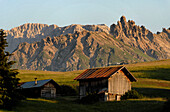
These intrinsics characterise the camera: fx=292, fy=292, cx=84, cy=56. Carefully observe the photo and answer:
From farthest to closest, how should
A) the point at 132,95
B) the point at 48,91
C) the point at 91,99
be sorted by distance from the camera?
1. the point at 48,91
2. the point at 132,95
3. the point at 91,99

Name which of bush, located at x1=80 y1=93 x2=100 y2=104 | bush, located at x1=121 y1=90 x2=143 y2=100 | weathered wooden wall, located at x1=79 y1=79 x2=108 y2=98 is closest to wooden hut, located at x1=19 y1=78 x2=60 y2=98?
weathered wooden wall, located at x1=79 y1=79 x2=108 y2=98

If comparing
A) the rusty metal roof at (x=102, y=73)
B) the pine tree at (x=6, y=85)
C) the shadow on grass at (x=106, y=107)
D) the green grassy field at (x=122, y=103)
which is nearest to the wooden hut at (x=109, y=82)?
the rusty metal roof at (x=102, y=73)

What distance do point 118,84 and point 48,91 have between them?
832 inches

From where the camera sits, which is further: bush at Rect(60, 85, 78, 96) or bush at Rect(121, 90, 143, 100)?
bush at Rect(60, 85, 78, 96)

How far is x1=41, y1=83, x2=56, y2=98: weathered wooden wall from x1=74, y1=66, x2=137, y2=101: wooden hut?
1274 cm

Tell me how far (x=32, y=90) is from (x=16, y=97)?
99.0ft

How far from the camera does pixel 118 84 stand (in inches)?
2331

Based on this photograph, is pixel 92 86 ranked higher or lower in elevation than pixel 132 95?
higher

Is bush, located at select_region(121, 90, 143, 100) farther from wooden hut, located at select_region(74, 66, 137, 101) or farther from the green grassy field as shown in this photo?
the green grassy field

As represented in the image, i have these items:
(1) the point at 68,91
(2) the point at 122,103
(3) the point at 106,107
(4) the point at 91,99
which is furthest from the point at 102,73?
(1) the point at 68,91

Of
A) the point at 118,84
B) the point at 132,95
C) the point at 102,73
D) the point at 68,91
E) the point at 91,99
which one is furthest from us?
the point at 68,91

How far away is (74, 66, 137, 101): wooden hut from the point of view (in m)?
57.8

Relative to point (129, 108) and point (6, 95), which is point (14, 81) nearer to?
point (6, 95)

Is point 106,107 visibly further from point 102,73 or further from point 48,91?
point 48,91
